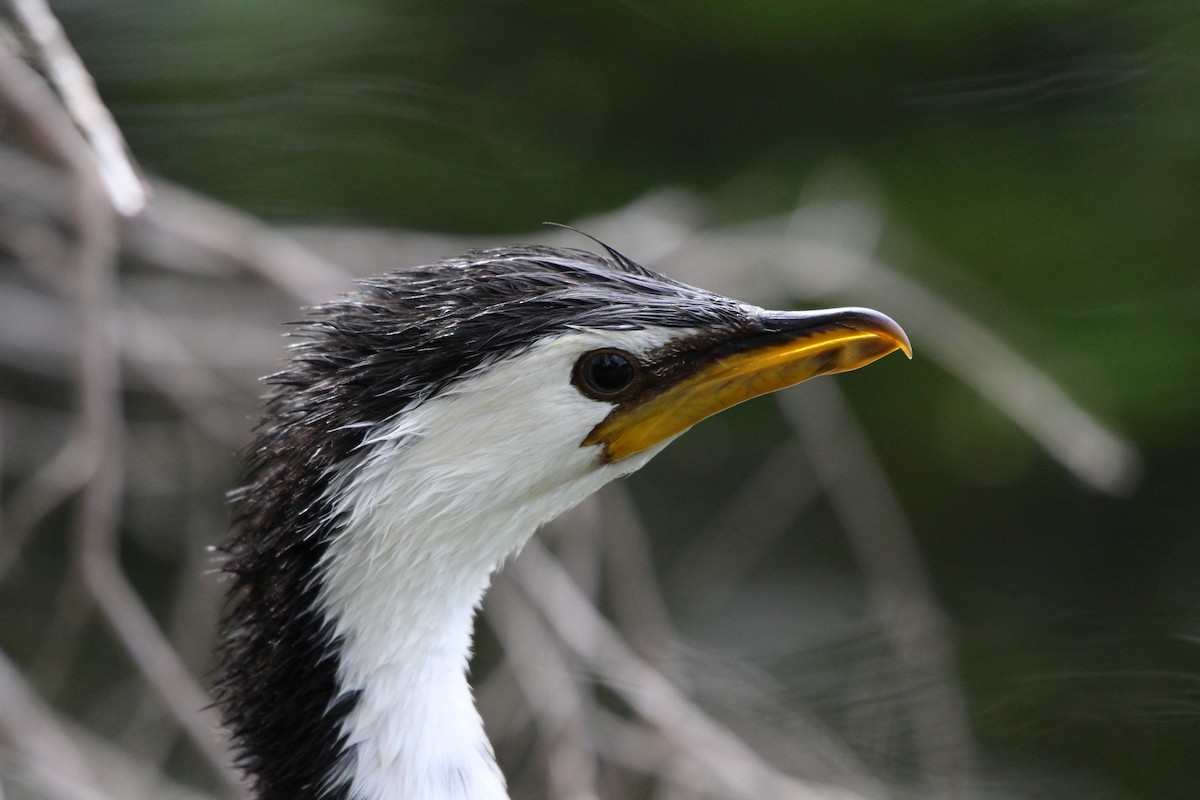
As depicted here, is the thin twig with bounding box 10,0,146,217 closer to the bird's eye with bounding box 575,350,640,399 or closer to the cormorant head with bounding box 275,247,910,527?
the cormorant head with bounding box 275,247,910,527

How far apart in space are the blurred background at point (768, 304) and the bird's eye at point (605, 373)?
1.07 metres

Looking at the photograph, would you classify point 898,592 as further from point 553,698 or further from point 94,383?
point 94,383

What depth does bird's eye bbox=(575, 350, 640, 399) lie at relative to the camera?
1.54 m

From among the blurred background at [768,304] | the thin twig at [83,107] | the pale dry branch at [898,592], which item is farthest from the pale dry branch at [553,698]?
the thin twig at [83,107]

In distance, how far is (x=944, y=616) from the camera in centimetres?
397

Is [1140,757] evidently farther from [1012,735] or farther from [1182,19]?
[1182,19]

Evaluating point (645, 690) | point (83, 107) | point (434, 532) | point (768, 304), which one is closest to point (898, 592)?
point (768, 304)

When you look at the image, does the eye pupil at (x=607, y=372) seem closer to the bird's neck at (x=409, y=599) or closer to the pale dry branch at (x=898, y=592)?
the bird's neck at (x=409, y=599)

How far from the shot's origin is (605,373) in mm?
1558

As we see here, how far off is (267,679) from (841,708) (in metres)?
2.03

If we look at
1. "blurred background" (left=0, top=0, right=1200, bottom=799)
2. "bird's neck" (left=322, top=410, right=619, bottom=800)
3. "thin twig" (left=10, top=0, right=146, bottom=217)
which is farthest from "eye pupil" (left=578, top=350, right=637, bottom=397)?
"blurred background" (left=0, top=0, right=1200, bottom=799)

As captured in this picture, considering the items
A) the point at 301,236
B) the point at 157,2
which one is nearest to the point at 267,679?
the point at 301,236

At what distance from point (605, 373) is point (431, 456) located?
0.23 m

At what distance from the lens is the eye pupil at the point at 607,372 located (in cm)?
155
